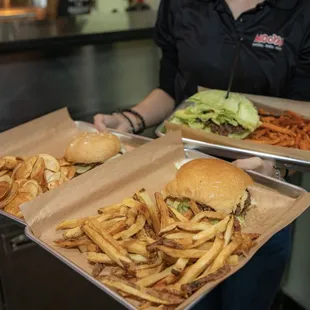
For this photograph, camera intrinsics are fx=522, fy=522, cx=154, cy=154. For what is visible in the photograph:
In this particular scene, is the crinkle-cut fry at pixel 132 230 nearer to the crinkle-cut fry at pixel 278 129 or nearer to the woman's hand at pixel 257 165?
the woman's hand at pixel 257 165

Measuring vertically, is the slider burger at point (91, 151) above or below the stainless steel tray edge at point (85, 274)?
above

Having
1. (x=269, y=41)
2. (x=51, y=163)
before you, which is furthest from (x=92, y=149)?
(x=269, y=41)

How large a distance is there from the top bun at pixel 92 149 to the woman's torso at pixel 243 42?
58cm

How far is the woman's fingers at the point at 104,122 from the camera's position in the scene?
196 cm

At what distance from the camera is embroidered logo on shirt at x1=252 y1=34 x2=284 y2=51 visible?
2.00 meters

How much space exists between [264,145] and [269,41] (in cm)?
50

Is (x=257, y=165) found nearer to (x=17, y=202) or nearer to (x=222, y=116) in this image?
(x=222, y=116)

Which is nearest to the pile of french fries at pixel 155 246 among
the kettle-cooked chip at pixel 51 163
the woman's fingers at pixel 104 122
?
the kettle-cooked chip at pixel 51 163

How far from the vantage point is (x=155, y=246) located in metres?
1.20

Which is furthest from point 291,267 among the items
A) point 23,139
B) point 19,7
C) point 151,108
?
point 19,7

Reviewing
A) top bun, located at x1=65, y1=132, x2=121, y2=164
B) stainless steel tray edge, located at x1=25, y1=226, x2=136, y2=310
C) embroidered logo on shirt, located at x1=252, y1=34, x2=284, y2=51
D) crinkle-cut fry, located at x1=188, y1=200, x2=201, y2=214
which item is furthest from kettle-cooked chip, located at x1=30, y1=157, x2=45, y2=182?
embroidered logo on shirt, located at x1=252, y1=34, x2=284, y2=51

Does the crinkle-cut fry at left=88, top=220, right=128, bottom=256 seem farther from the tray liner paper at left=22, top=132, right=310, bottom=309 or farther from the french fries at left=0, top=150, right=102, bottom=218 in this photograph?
A: the french fries at left=0, top=150, right=102, bottom=218

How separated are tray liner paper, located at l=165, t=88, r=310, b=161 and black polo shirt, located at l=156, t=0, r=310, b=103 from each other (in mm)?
78

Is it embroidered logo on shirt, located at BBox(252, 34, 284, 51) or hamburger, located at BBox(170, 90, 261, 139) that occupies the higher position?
embroidered logo on shirt, located at BBox(252, 34, 284, 51)
